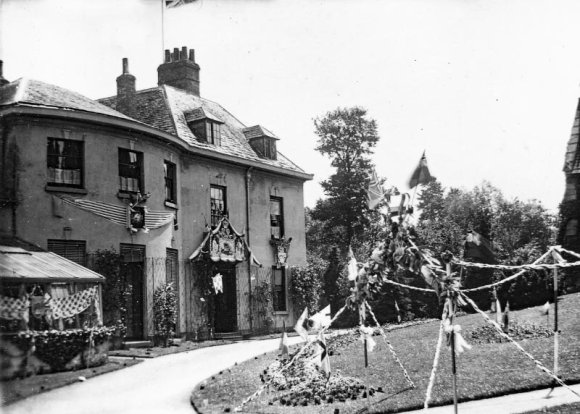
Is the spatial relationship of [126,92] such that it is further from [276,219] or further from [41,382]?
[41,382]

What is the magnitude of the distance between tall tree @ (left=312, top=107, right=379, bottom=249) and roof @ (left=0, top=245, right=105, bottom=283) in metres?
6.68

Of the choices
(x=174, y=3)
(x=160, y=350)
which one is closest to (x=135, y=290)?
(x=160, y=350)

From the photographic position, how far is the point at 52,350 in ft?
34.6

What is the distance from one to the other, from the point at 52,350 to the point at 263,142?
1412 centimetres

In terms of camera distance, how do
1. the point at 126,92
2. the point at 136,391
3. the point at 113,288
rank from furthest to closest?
the point at 126,92
the point at 113,288
the point at 136,391

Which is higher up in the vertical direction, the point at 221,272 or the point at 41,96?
the point at 41,96

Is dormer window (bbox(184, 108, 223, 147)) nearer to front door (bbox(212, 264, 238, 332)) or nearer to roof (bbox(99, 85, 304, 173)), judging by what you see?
roof (bbox(99, 85, 304, 173))

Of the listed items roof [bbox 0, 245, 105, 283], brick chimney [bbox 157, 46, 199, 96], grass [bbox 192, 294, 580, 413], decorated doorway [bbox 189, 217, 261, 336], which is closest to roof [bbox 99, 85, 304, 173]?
brick chimney [bbox 157, 46, 199, 96]

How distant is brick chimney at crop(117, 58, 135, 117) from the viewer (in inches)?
763

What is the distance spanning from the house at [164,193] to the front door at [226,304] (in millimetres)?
39

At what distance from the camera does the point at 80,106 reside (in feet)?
42.8

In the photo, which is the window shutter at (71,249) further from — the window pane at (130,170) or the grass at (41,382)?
the grass at (41,382)

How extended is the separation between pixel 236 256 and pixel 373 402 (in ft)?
37.7

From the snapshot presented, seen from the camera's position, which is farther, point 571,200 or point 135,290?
point 571,200
